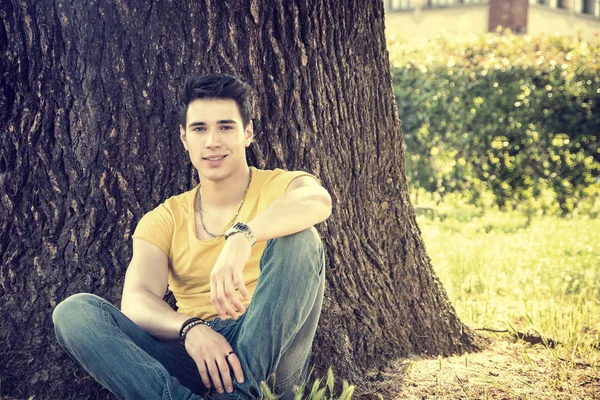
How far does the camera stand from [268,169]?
3756 millimetres

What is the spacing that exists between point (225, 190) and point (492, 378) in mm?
1622

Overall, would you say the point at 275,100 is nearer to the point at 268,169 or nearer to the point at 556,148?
the point at 268,169

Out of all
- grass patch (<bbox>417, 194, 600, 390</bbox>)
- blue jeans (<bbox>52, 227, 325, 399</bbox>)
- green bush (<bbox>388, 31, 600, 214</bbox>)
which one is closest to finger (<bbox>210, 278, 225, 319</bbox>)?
blue jeans (<bbox>52, 227, 325, 399</bbox>)

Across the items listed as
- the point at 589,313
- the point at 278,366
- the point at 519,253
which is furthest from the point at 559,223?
the point at 278,366

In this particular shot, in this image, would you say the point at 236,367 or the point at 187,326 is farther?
the point at 187,326

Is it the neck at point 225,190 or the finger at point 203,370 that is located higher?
the neck at point 225,190

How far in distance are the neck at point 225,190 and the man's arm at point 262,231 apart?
0.30 metres

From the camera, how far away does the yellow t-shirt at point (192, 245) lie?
333 centimetres

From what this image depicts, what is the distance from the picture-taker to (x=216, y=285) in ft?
9.30

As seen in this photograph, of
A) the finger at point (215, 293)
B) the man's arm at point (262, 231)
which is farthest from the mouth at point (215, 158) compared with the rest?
the finger at point (215, 293)

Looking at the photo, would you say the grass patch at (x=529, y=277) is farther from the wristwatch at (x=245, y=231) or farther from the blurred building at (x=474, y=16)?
the blurred building at (x=474, y=16)

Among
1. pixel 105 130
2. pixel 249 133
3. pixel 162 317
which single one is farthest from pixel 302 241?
pixel 105 130

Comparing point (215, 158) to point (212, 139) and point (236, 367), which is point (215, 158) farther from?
point (236, 367)

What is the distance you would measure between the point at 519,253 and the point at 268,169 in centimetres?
375
